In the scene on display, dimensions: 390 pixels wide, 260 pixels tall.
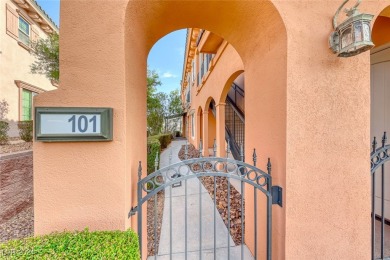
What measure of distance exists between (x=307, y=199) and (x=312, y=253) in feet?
1.93

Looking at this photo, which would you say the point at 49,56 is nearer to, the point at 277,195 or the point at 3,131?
the point at 3,131

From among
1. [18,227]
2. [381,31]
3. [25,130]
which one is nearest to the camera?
[381,31]

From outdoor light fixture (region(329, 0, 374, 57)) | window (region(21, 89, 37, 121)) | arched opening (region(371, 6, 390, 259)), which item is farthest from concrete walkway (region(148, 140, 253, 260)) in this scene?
window (region(21, 89, 37, 121))

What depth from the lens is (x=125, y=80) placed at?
169 centimetres

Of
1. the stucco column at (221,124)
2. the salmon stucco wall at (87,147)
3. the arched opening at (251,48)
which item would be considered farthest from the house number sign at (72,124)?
the stucco column at (221,124)

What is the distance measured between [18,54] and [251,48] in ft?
44.1

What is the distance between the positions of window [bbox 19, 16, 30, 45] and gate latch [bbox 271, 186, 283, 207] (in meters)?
14.7

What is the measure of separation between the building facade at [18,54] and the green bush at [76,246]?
10847 millimetres

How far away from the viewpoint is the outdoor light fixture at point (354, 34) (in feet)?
5.16

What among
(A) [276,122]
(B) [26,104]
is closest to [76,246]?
(A) [276,122]

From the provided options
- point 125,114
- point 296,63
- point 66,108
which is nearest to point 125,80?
point 125,114

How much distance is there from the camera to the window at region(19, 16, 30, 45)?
1005 cm

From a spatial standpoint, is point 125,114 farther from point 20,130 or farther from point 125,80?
point 20,130

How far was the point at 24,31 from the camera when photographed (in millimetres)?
10398
